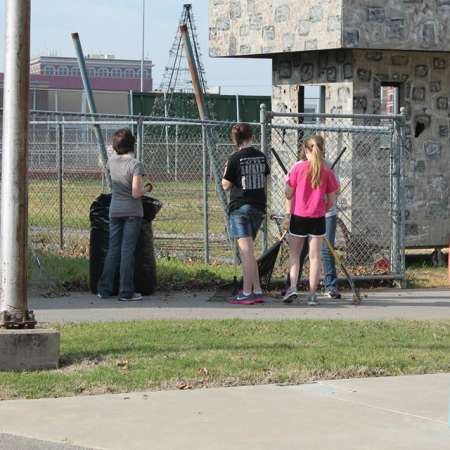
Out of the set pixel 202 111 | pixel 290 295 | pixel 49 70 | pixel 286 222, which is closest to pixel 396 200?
pixel 286 222

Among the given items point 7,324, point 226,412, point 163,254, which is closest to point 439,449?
point 226,412

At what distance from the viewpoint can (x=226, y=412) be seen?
24.7ft

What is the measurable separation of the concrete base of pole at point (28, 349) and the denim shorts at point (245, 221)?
439cm

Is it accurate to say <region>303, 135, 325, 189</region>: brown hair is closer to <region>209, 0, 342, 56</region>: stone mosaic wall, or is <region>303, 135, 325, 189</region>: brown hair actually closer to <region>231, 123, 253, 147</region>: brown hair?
<region>231, 123, 253, 147</region>: brown hair

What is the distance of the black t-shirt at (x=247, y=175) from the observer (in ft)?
41.2

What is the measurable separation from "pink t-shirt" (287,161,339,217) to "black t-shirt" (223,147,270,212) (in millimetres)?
339

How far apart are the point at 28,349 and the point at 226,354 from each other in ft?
5.49

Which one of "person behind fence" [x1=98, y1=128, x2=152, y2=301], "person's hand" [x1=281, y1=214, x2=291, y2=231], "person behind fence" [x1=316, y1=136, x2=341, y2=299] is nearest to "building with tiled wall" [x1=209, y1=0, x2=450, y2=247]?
"person behind fence" [x1=316, y1=136, x2=341, y2=299]

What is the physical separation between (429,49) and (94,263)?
19.8 feet

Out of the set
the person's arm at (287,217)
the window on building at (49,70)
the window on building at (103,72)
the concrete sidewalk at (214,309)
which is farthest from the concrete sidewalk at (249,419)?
the window on building at (103,72)

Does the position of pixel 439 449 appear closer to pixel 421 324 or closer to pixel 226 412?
pixel 226 412

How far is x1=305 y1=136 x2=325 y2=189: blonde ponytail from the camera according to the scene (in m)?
12.6

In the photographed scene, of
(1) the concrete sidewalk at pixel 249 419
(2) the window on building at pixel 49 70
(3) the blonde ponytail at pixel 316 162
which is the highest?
(2) the window on building at pixel 49 70

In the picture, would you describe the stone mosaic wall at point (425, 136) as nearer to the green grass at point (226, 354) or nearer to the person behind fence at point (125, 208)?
the person behind fence at point (125, 208)
